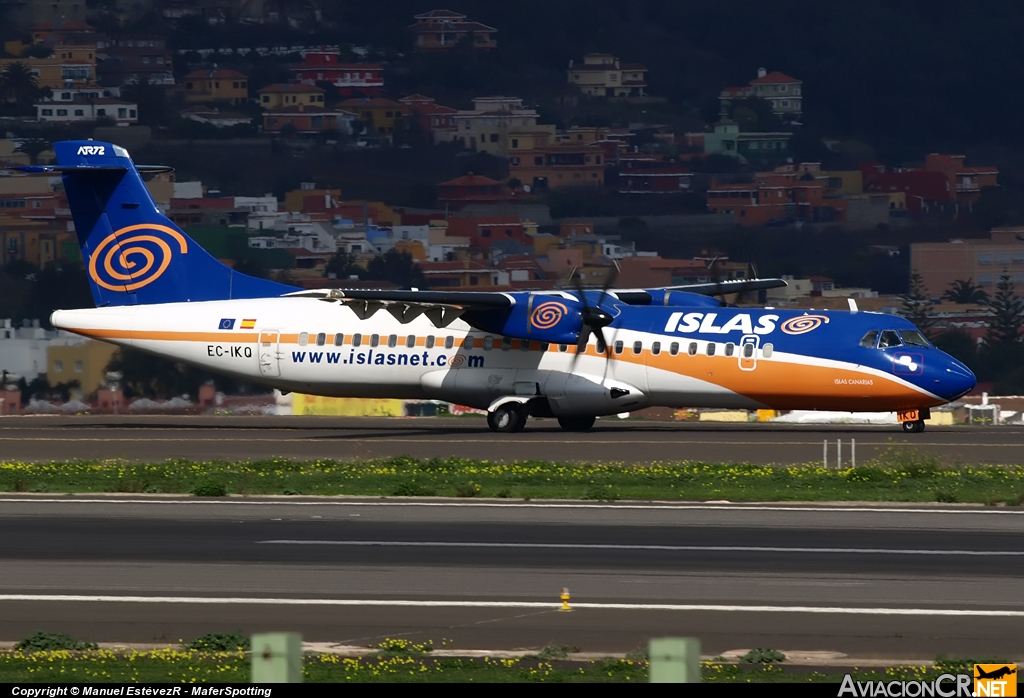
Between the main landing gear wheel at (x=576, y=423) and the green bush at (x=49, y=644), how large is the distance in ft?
81.2

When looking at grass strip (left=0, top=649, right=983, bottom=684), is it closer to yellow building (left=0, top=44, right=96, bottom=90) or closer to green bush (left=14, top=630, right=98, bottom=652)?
green bush (left=14, top=630, right=98, bottom=652)

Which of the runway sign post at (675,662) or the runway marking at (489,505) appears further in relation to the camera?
the runway marking at (489,505)

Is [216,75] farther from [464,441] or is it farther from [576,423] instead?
[464,441]

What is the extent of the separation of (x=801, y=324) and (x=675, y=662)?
27910 mm

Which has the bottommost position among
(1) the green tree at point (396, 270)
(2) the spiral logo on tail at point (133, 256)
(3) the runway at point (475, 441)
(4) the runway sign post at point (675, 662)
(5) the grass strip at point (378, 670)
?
(5) the grass strip at point (378, 670)

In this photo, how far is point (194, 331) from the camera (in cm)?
3875

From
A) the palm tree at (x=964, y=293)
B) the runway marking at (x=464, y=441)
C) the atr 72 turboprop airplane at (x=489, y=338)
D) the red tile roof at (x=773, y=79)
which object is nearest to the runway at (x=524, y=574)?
the runway marking at (x=464, y=441)

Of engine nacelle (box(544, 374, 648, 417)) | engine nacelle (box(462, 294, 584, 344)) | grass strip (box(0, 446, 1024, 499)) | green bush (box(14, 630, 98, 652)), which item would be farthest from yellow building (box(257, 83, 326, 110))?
green bush (box(14, 630, 98, 652))

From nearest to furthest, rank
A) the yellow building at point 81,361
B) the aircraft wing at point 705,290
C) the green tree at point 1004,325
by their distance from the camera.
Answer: the aircraft wing at point 705,290, the yellow building at point 81,361, the green tree at point 1004,325

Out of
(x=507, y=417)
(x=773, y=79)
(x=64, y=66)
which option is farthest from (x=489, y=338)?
(x=64, y=66)

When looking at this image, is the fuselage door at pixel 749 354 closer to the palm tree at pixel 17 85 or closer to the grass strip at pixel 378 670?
the grass strip at pixel 378 670

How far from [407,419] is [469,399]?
25.6 ft

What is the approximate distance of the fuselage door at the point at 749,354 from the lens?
34.7 metres

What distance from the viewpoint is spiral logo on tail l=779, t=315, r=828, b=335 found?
34656 millimetres
